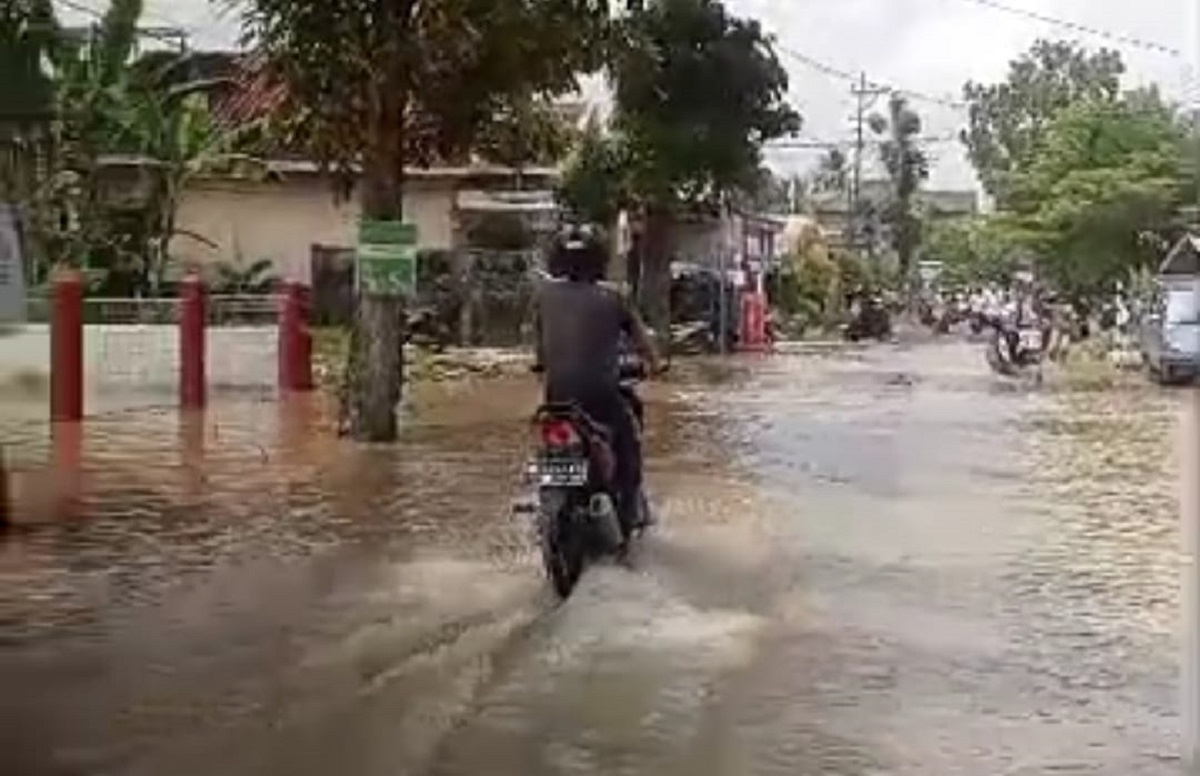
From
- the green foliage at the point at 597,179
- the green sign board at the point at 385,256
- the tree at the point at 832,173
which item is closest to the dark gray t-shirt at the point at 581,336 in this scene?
the green sign board at the point at 385,256

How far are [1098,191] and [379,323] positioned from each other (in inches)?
1053

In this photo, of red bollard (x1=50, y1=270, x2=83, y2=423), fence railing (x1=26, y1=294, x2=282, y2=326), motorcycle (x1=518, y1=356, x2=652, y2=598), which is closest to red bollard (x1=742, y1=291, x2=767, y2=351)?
fence railing (x1=26, y1=294, x2=282, y2=326)

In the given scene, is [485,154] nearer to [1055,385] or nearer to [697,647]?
[697,647]

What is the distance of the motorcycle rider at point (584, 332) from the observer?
28.6 ft

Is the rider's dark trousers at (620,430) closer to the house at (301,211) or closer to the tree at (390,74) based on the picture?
the tree at (390,74)

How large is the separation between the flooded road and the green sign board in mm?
1217

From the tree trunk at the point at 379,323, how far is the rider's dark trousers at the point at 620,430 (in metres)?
6.47

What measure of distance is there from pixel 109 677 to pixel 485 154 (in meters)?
10.4

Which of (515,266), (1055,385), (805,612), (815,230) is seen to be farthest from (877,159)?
(805,612)

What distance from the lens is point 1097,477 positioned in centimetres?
1439

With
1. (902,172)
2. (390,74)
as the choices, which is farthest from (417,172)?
(902,172)

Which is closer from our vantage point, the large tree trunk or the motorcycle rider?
the motorcycle rider

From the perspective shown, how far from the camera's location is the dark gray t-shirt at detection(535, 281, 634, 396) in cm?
870

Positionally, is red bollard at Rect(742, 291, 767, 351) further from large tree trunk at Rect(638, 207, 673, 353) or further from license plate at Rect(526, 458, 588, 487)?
license plate at Rect(526, 458, 588, 487)
